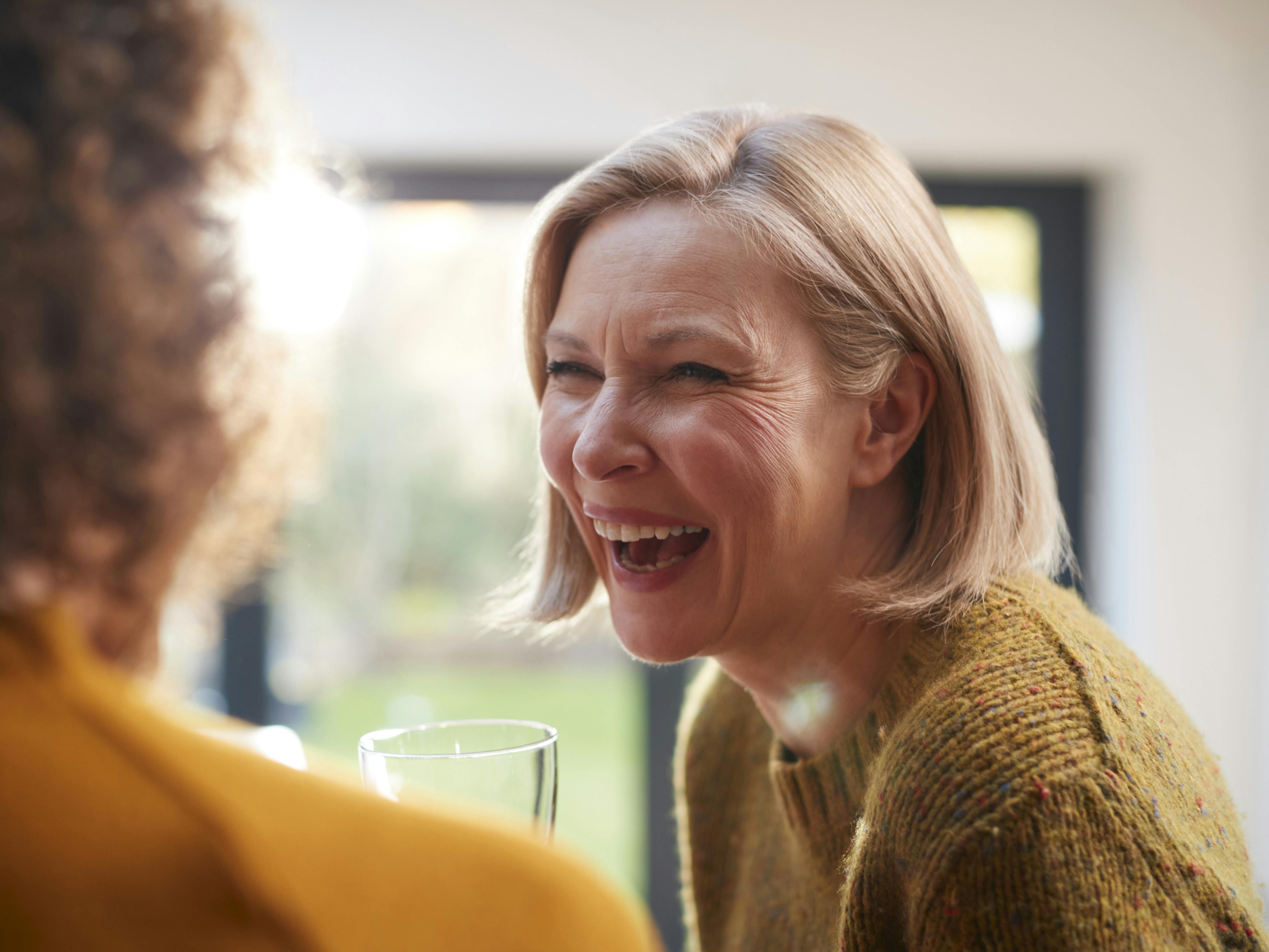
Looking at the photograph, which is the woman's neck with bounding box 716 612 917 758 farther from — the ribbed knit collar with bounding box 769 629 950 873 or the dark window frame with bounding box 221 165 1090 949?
the dark window frame with bounding box 221 165 1090 949

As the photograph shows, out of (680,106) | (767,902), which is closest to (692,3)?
(680,106)

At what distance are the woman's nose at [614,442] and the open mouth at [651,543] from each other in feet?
0.23

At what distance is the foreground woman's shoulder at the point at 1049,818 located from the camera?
0.68 m

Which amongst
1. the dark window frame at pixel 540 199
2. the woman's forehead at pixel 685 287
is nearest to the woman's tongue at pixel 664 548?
the woman's forehead at pixel 685 287

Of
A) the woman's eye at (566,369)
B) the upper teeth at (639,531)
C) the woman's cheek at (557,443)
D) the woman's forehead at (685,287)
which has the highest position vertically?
the woman's forehead at (685,287)

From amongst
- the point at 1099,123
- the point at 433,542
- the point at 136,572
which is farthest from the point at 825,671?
the point at 1099,123

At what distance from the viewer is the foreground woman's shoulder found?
0.68 meters

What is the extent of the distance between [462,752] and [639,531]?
0.30 metres

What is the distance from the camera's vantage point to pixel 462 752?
84 centimetres

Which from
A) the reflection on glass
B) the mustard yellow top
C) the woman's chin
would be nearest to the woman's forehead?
the woman's chin

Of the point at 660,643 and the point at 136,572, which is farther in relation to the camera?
the point at 660,643

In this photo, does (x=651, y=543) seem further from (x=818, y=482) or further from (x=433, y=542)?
(x=433, y=542)

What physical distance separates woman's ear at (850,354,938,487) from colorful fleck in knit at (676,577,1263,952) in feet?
0.56

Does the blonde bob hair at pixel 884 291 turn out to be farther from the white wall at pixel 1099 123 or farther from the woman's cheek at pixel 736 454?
the white wall at pixel 1099 123
